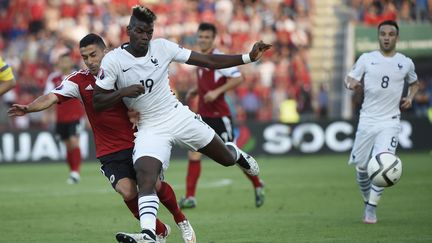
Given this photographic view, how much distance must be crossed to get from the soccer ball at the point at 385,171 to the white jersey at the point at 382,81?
0.87m

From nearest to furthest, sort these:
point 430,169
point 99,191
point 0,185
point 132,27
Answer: point 132,27, point 99,191, point 0,185, point 430,169

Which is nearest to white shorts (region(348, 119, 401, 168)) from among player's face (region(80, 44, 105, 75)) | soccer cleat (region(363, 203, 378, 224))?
soccer cleat (region(363, 203, 378, 224))

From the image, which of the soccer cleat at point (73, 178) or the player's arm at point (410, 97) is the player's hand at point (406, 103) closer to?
the player's arm at point (410, 97)

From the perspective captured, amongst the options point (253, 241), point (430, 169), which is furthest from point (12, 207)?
point (430, 169)

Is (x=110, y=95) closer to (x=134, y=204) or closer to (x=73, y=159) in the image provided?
(x=134, y=204)

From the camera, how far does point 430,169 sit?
2122 centimetres

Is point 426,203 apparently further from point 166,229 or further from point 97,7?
point 97,7

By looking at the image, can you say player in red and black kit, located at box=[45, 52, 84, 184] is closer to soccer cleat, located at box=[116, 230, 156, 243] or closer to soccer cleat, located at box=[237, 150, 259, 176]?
soccer cleat, located at box=[237, 150, 259, 176]

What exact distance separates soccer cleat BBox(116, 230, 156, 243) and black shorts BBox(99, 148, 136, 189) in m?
0.94

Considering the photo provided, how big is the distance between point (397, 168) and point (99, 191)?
7.86 metres

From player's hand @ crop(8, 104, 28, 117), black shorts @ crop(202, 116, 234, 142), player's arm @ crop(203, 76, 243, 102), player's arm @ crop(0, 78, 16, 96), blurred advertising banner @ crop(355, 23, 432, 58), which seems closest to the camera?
player's hand @ crop(8, 104, 28, 117)

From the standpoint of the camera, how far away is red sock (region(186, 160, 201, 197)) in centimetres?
1438

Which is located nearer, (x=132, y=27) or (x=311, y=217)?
(x=132, y=27)

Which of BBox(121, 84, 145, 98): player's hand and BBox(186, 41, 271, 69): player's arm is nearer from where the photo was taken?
BBox(121, 84, 145, 98): player's hand
